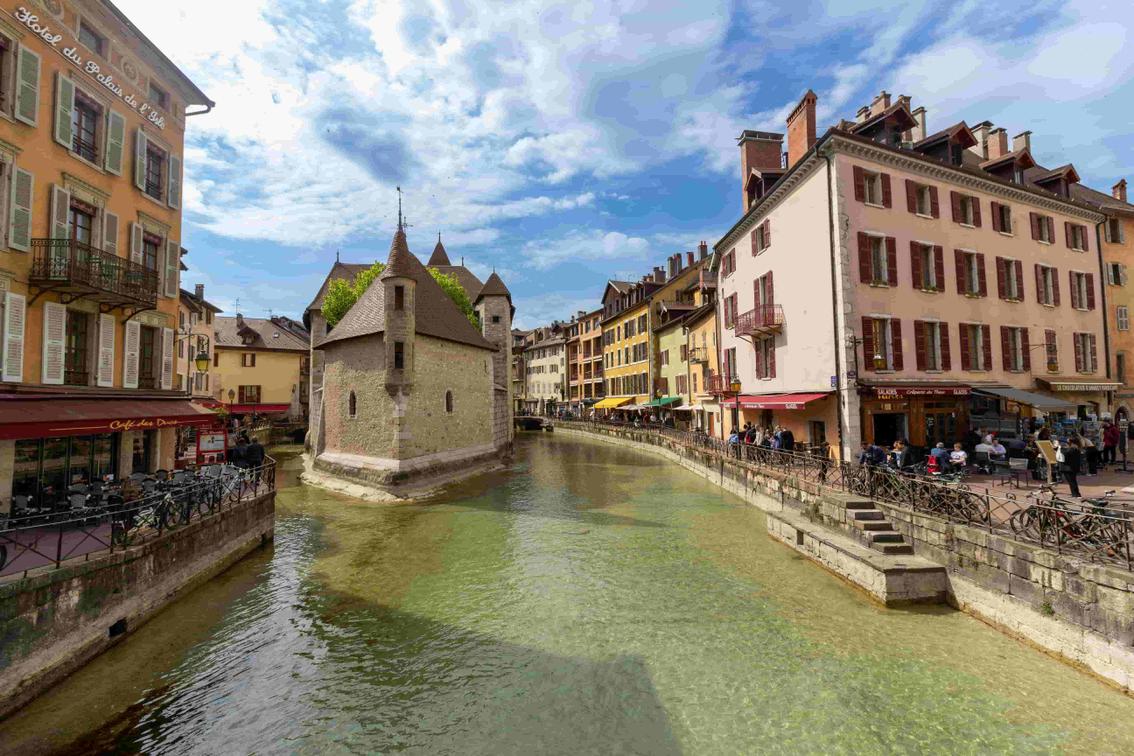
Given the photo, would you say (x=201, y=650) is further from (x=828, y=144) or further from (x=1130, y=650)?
(x=828, y=144)

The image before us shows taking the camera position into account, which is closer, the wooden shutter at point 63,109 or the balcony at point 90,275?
the balcony at point 90,275

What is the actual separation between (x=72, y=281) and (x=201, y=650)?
8.24 metres

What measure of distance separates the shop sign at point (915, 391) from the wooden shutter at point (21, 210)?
2183 cm

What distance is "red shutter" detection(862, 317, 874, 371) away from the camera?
16375mm

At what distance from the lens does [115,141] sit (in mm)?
12578

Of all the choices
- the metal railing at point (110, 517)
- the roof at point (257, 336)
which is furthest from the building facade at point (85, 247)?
the roof at point (257, 336)

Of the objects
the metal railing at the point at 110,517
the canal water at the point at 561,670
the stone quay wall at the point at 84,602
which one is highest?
the metal railing at the point at 110,517

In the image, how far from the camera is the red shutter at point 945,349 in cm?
1738

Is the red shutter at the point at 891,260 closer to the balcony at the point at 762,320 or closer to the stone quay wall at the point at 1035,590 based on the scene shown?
the balcony at the point at 762,320

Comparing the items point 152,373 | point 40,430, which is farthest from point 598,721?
point 152,373

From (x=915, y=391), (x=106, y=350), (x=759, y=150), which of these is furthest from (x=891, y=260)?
(x=106, y=350)

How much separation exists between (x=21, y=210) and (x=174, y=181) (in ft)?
16.0

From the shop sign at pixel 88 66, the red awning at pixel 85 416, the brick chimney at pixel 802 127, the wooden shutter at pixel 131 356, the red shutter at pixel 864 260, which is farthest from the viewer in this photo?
the brick chimney at pixel 802 127

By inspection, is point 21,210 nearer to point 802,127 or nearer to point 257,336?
point 802,127
